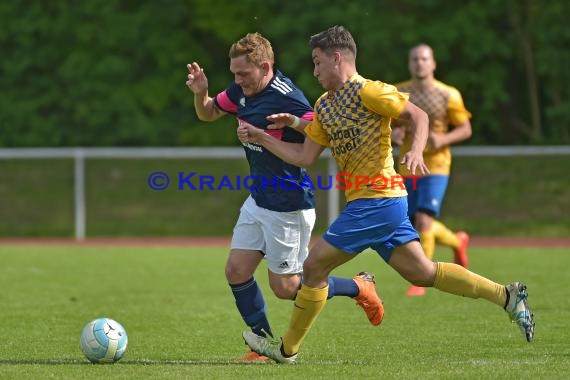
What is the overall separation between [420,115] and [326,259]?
3.15 ft

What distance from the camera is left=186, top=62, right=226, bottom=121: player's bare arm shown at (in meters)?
7.45

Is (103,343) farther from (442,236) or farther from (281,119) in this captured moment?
(442,236)

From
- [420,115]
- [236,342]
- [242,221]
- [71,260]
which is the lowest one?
[71,260]

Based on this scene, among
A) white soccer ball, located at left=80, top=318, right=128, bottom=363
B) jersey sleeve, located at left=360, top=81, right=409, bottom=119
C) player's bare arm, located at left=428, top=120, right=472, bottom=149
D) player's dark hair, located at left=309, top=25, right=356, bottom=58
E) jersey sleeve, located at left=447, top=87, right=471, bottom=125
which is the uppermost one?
player's dark hair, located at left=309, top=25, right=356, bottom=58

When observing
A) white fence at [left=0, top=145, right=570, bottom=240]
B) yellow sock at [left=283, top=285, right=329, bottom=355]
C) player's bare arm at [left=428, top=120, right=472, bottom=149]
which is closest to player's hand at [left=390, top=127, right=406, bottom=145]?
player's bare arm at [left=428, top=120, right=472, bottom=149]

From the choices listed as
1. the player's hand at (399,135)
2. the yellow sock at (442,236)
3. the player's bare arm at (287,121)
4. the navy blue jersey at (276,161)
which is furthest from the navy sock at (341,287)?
the yellow sock at (442,236)

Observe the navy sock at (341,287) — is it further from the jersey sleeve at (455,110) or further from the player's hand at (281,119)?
the jersey sleeve at (455,110)

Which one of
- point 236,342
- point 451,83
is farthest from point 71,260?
point 451,83

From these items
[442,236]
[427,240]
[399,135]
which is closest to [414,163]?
[399,135]

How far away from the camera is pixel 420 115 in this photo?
260 inches

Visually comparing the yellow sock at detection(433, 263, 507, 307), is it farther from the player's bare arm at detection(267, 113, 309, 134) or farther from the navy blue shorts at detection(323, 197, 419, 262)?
the player's bare arm at detection(267, 113, 309, 134)

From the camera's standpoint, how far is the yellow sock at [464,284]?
6832mm

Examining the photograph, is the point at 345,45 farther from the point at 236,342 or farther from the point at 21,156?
the point at 21,156

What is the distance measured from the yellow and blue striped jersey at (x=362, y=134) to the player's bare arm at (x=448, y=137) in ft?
12.5
